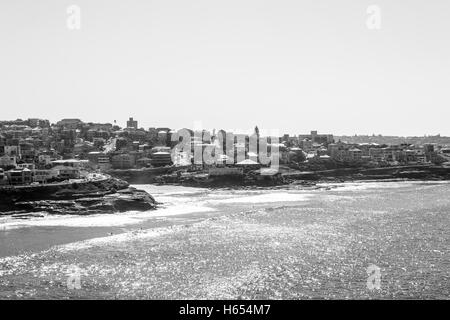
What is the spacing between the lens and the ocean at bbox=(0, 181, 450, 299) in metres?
A: 25.9

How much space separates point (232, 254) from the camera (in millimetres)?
33438

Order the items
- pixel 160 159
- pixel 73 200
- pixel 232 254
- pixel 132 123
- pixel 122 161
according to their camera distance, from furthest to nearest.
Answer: pixel 132 123 → pixel 160 159 → pixel 122 161 → pixel 73 200 → pixel 232 254

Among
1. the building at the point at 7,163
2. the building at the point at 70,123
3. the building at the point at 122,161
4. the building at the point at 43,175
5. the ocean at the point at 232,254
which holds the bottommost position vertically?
the ocean at the point at 232,254

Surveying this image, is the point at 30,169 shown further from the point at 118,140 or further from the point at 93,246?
the point at 118,140

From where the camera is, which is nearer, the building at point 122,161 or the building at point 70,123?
the building at point 122,161

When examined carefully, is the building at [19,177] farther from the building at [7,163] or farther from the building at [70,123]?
the building at [70,123]

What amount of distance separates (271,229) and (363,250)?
977 cm

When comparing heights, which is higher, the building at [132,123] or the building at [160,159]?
the building at [132,123]

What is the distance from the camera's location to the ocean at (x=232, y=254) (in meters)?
25.9

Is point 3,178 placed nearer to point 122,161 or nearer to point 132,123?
point 122,161

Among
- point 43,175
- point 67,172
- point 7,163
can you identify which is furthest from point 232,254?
point 7,163

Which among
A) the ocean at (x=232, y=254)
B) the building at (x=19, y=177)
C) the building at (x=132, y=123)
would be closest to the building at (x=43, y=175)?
the building at (x=19, y=177)

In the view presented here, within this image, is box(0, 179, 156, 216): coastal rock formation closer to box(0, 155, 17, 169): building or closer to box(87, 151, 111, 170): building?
box(0, 155, 17, 169): building
